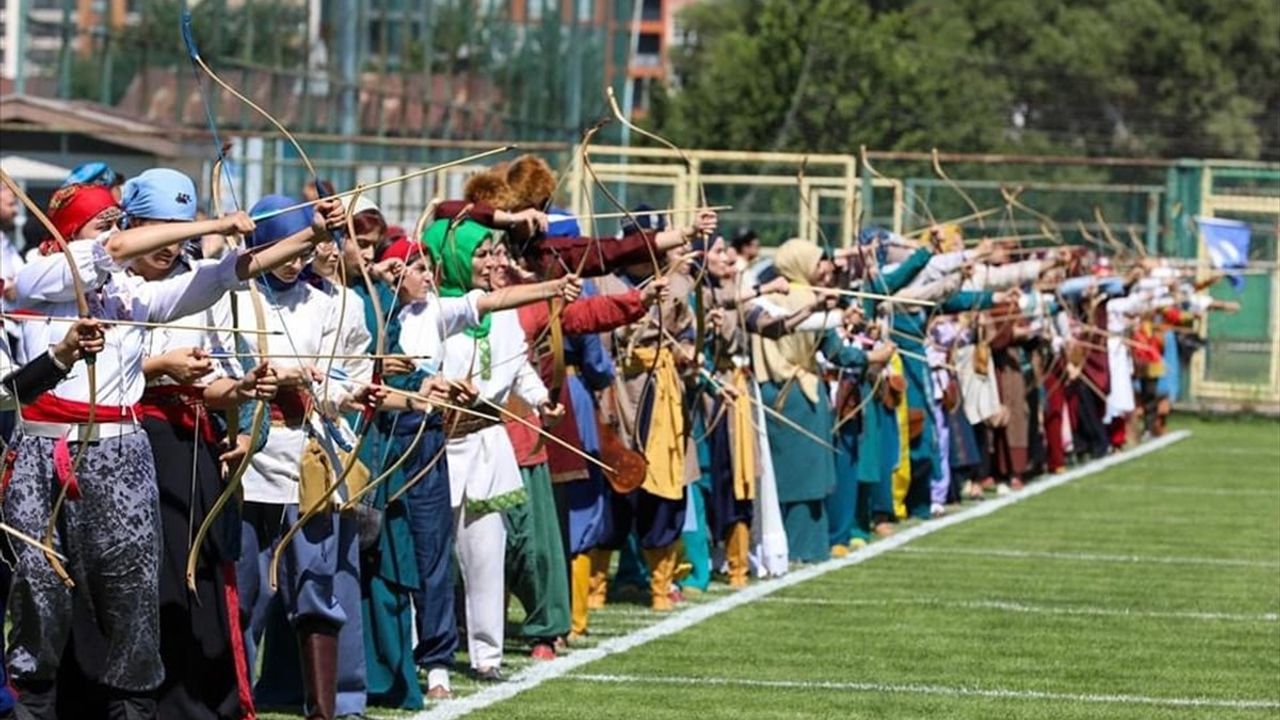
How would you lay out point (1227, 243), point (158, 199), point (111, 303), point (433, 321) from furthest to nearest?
1. point (1227, 243)
2. point (433, 321)
3. point (158, 199)
4. point (111, 303)

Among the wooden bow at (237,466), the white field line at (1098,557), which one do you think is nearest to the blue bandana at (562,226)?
the wooden bow at (237,466)

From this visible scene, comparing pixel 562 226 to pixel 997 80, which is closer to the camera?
pixel 562 226

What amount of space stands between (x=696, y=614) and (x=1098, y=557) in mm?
3970

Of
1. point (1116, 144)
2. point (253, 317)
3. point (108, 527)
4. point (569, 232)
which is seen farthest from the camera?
point (1116, 144)

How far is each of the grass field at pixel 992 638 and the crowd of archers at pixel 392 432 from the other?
1.45 ft

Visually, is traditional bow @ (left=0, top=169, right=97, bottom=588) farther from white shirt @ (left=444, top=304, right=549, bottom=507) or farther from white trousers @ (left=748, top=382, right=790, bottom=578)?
white trousers @ (left=748, top=382, right=790, bottom=578)

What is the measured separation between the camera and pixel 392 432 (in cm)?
1028

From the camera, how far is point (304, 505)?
9227mm

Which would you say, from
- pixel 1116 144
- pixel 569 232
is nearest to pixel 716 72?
pixel 1116 144

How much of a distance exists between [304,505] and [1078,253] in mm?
15369

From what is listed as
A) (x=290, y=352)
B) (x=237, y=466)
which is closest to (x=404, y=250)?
(x=290, y=352)

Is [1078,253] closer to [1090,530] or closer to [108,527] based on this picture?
[1090,530]

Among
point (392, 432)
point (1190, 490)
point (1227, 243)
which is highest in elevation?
point (392, 432)

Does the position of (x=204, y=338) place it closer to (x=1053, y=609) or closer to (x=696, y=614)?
(x=696, y=614)
